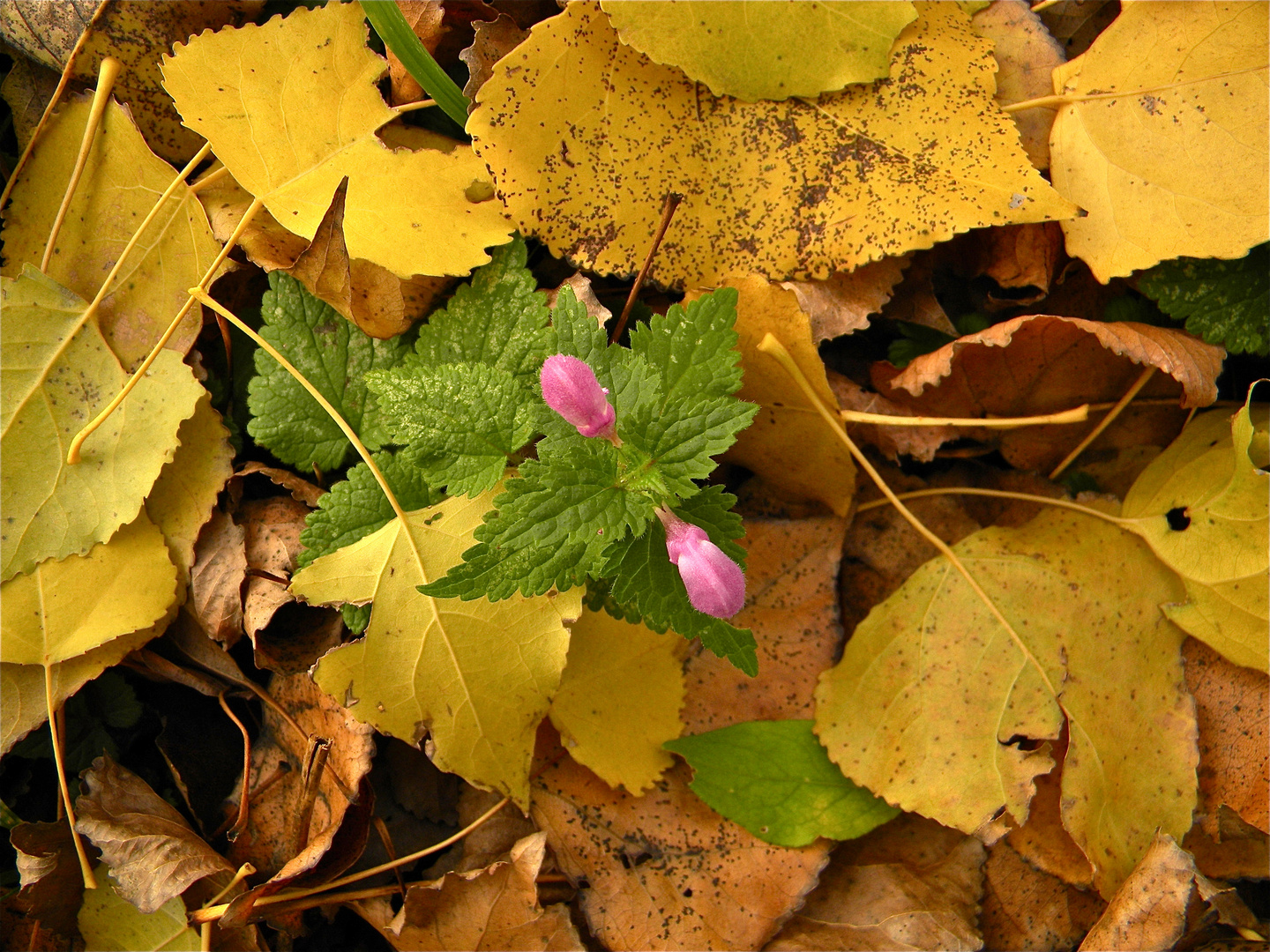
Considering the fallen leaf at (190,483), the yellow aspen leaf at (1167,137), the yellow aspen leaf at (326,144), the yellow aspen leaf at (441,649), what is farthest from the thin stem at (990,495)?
the fallen leaf at (190,483)

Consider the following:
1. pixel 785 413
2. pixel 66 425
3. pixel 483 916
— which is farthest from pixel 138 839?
pixel 785 413

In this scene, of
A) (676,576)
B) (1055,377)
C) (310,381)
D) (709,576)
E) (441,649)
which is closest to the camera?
(709,576)

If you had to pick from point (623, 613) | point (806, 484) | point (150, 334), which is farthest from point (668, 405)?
point (150, 334)

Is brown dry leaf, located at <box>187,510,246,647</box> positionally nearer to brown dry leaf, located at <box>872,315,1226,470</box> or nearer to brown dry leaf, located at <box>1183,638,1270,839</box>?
brown dry leaf, located at <box>872,315,1226,470</box>

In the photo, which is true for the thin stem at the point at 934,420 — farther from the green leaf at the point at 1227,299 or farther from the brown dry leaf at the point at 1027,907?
the brown dry leaf at the point at 1027,907

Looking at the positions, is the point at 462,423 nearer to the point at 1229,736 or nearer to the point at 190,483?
the point at 190,483

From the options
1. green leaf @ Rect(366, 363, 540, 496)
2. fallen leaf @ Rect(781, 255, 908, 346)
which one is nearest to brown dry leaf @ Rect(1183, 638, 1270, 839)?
fallen leaf @ Rect(781, 255, 908, 346)
